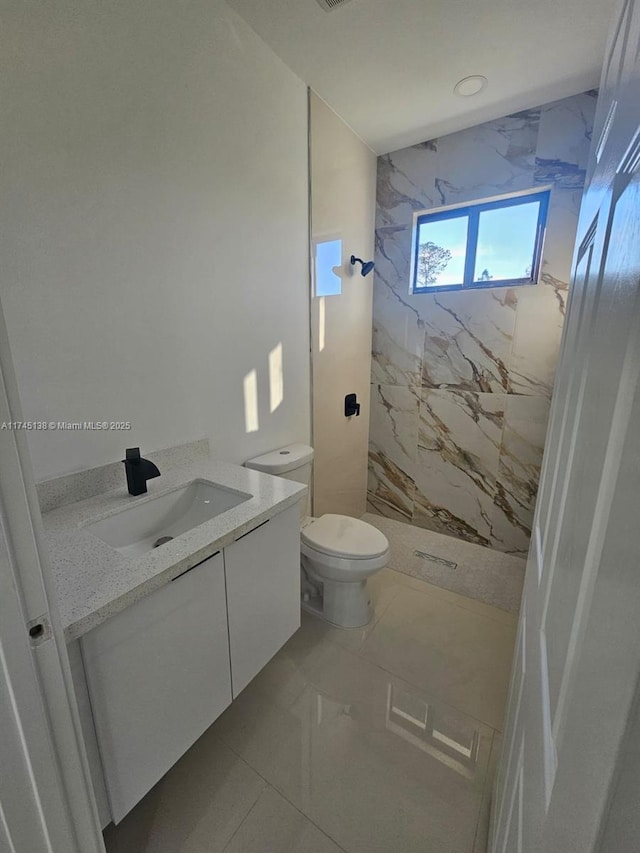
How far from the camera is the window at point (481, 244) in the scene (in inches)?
82.5

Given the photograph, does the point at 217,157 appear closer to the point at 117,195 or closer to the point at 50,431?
the point at 117,195

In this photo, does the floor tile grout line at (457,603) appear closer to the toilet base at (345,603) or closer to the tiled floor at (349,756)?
the tiled floor at (349,756)

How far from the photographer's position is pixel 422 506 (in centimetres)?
275

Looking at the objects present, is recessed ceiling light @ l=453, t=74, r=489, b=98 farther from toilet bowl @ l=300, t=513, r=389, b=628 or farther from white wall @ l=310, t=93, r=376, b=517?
toilet bowl @ l=300, t=513, r=389, b=628

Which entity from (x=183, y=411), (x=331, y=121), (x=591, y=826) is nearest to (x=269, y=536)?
(x=183, y=411)

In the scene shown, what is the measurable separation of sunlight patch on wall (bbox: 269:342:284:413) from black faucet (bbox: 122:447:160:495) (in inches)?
29.9

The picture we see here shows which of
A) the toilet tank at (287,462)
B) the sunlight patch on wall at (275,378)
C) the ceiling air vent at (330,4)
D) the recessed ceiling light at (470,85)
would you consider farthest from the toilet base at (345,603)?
the recessed ceiling light at (470,85)

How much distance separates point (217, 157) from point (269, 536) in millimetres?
1530

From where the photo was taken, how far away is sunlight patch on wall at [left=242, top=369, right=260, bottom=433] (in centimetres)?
171

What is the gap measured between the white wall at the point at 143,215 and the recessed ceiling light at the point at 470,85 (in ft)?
2.65

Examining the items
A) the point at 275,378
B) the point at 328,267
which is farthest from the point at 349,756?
the point at 328,267

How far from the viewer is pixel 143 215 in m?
1.22

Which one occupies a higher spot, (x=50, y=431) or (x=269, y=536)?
(x=50, y=431)

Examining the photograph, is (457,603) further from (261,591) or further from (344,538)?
(261,591)
